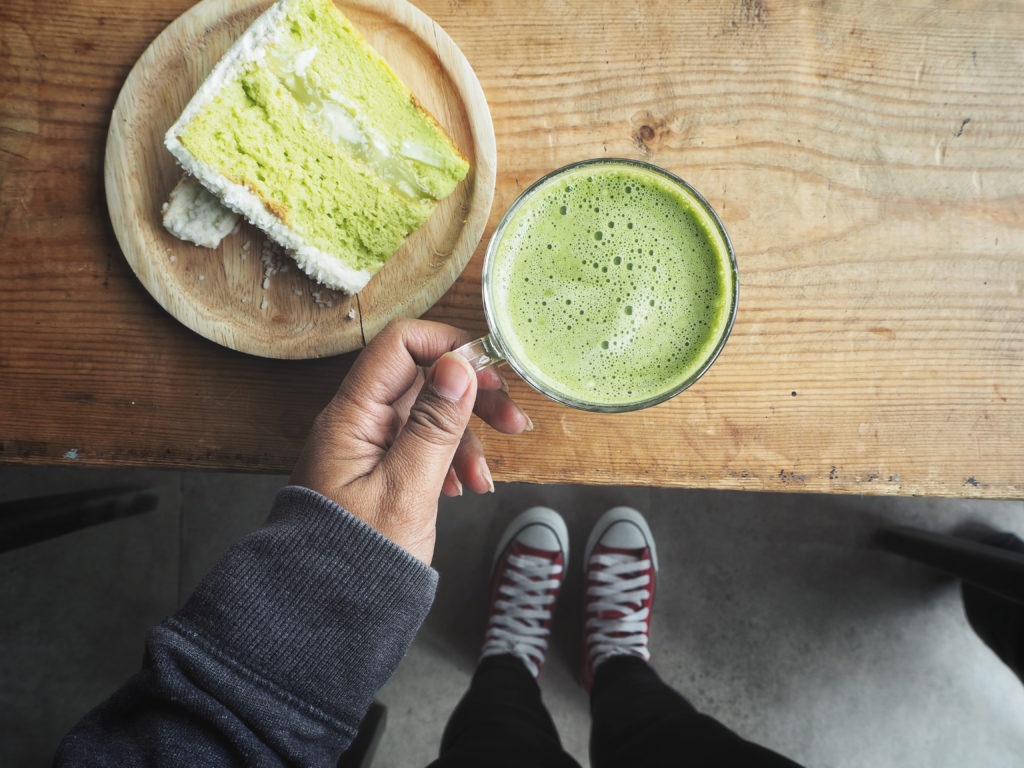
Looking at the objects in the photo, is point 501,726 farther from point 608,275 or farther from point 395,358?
point 608,275

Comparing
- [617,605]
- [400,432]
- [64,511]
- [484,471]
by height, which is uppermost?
[400,432]

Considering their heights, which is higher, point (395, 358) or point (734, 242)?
point (734, 242)

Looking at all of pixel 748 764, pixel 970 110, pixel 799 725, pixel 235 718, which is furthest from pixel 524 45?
pixel 799 725

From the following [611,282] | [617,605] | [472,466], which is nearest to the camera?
[611,282]

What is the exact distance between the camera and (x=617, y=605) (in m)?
1.71

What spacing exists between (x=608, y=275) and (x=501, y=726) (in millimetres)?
1098

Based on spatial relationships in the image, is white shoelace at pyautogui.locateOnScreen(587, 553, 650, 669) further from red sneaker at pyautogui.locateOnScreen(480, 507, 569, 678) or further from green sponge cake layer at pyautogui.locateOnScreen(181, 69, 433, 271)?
green sponge cake layer at pyautogui.locateOnScreen(181, 69, 433, 271)

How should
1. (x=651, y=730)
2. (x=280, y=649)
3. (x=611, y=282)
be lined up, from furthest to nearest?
(x=651, y=730) → (x=611, y=282) → (x=280, y=649)

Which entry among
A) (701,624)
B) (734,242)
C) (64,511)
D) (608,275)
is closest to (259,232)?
(608,275)

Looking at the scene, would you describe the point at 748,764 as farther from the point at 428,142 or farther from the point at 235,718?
the point at 428,142

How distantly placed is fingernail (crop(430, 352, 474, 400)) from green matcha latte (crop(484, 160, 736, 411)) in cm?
11

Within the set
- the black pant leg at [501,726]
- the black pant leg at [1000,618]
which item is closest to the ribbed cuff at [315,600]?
the black pant leg at [501,726]

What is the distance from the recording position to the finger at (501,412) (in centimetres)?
104

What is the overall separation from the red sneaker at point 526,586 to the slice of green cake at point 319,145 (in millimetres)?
→ 932
